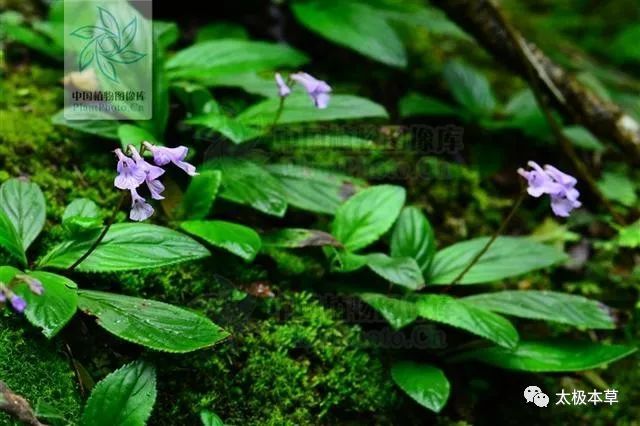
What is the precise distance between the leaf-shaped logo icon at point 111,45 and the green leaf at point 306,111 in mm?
455

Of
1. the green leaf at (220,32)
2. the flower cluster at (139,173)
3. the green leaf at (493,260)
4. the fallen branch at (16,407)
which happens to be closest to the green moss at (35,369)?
the fallen branch at (16,407)

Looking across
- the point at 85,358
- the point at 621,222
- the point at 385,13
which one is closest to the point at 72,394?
the point at 85,358

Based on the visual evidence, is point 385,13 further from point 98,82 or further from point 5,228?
point 5,228

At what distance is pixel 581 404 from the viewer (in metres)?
2.38

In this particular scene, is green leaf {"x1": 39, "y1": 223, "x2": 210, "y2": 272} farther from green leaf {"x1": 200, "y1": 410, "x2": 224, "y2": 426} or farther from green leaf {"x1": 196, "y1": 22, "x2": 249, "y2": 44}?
green leaf {"x1": 196, "y1": 22, "x2": 249, "y2": 44}

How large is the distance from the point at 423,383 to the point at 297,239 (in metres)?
0.59

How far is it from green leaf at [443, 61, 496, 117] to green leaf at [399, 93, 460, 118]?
0.27 ft

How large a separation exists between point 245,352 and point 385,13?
6.76 feet

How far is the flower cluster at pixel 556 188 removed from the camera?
6.33 ft

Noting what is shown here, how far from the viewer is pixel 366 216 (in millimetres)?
2342

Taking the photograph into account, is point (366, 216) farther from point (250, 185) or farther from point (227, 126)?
point (227, 126)

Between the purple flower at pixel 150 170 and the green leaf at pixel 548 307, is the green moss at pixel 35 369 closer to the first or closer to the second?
the purple flower at pixel 150 170

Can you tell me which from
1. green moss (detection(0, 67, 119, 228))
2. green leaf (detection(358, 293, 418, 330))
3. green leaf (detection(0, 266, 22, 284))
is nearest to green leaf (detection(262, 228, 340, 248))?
green leaf (detection(358, 293, 418, 330))

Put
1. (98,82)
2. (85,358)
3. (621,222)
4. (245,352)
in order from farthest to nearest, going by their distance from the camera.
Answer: (621,222), (98,82), (245,352), (85,358)
